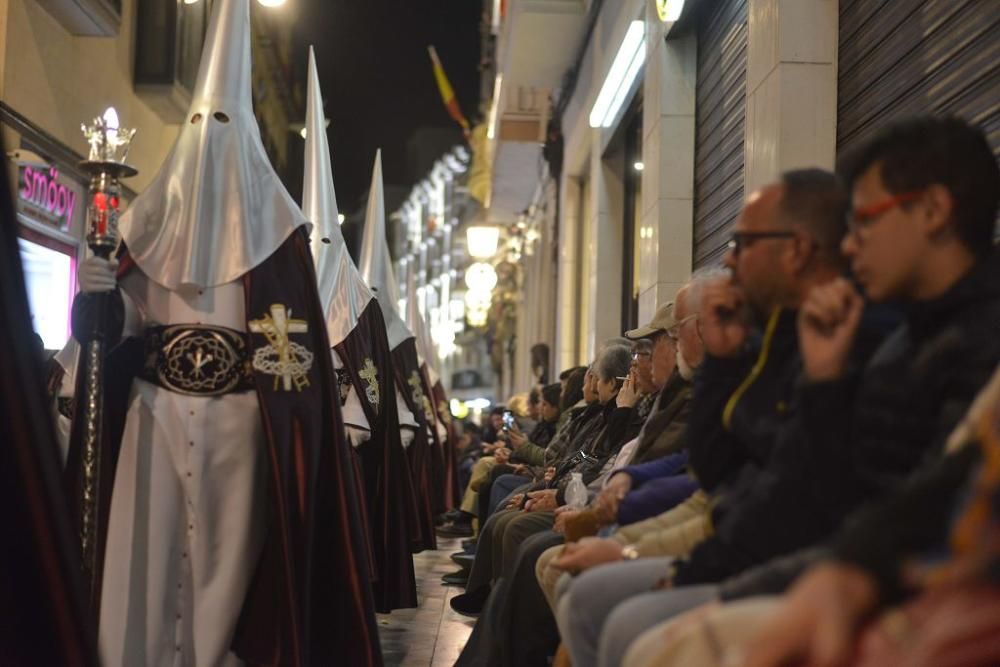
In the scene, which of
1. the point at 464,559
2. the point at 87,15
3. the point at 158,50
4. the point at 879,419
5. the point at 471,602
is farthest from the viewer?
the point at 158,50

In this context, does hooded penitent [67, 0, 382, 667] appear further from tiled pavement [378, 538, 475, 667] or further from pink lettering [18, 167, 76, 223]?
pink lettering [18, 167, 76, 223]

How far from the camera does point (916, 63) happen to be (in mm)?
4562

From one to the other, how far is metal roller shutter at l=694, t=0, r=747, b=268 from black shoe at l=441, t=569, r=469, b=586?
113 inches

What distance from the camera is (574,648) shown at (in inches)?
122

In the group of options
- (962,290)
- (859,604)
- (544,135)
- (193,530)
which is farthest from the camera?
(544,135)

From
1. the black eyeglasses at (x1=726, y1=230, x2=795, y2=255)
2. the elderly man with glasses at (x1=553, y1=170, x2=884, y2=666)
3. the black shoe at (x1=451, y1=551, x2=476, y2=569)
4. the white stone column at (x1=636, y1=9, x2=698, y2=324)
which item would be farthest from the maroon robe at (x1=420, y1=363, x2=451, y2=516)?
the black eyeglasses at (x1=726, y1=230, x2=795, y2=255)

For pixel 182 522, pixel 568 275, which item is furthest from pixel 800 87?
pixel 568 275

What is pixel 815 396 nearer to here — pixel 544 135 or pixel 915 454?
pixel 915 454

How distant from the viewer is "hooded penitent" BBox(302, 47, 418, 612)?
24.2 feet

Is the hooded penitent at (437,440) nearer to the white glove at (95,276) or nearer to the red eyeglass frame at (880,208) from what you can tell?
the white glove at (95,276)

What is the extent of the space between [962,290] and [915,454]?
0.33 meters

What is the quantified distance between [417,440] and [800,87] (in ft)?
19.2

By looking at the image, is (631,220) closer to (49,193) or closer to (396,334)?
(396,334)

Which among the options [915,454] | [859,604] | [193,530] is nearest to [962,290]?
[915,454]
